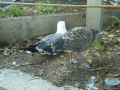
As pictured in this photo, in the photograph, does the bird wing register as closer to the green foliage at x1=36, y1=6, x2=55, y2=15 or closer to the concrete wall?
the concrete wall

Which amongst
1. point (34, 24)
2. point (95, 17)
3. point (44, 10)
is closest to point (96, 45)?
point (95, 17)

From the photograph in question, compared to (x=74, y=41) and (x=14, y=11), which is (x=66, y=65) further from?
(x=14, y=11)

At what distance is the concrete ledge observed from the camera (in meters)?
5.95

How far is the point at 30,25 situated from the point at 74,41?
137 cm

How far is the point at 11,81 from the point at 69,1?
107 inches

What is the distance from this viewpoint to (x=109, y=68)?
4902mm

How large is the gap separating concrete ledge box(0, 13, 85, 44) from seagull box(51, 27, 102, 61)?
1125mm

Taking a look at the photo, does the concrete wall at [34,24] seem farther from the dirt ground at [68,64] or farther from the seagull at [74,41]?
the seagull at [74,41]

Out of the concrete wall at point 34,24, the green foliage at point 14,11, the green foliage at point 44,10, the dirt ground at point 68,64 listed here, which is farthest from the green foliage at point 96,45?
the green foliage at point 14,11

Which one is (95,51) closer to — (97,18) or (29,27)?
(97,18)

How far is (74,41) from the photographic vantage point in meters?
5.02

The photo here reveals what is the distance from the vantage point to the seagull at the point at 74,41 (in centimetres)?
503

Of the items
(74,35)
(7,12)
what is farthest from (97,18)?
(7,12)

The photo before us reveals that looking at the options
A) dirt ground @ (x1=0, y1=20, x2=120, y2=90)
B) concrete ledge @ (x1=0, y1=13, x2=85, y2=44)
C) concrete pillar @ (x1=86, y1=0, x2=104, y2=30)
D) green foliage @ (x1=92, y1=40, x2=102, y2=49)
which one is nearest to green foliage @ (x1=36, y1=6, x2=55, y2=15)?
concrete ledge @ (x1=0, y1=13, x2=85, y2=44)
